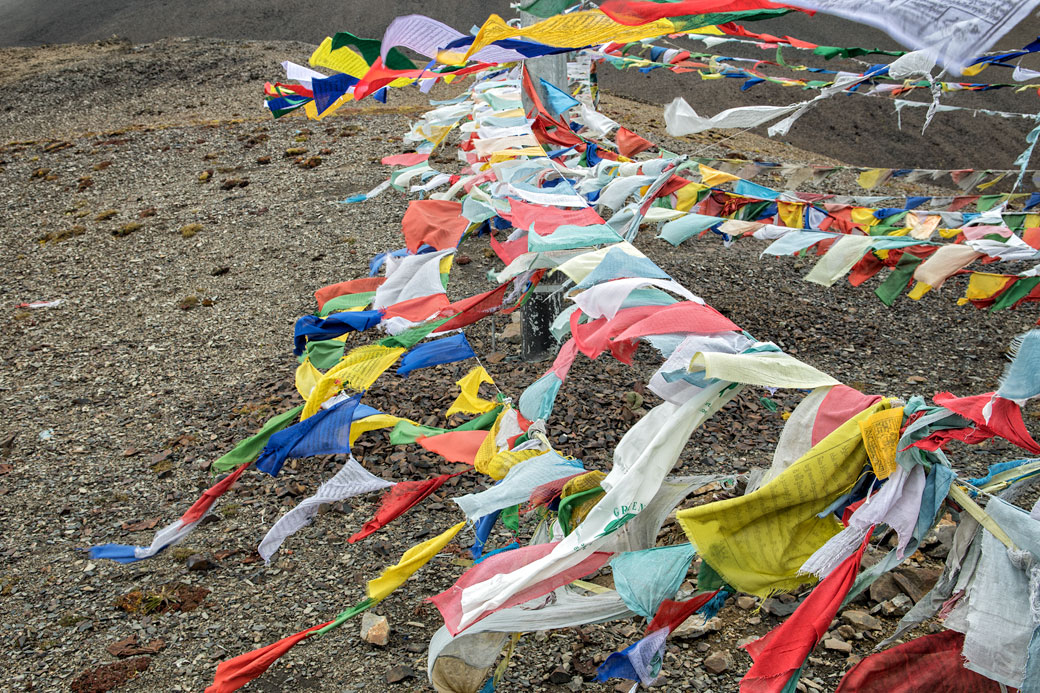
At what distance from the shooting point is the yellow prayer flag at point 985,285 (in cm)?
550

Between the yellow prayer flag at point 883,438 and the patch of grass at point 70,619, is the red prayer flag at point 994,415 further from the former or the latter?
the patch of grass at point 70,619

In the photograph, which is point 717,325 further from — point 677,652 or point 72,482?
point 72,482

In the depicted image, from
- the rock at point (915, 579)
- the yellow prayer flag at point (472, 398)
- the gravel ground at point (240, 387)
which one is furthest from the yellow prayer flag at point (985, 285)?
the yellow prayer flag at point (472, 398)

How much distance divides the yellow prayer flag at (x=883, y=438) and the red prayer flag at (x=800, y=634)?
177mm

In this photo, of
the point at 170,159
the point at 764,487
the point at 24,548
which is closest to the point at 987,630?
the point at 764,487

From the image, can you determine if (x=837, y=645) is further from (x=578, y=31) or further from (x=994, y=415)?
(x=578, y=31)

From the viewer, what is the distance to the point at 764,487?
200 centimetres

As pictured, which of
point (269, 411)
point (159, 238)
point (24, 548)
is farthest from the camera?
point (159, 238)

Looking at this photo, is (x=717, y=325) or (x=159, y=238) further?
(x=159, y=238)

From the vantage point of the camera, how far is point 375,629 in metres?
3.97

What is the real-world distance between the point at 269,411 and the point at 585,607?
14.8ft

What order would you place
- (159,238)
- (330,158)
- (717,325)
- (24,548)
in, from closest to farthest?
(717,325)
(24,548)
(159,238)
(330,158)

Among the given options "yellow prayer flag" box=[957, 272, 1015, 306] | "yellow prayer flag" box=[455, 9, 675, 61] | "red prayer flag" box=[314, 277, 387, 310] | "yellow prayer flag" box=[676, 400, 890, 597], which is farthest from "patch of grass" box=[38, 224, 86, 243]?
"yellow prayer flag" box=[676, 400, 890, 597]

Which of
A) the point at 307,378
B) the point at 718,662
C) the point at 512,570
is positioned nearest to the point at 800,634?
the point at 512,570
